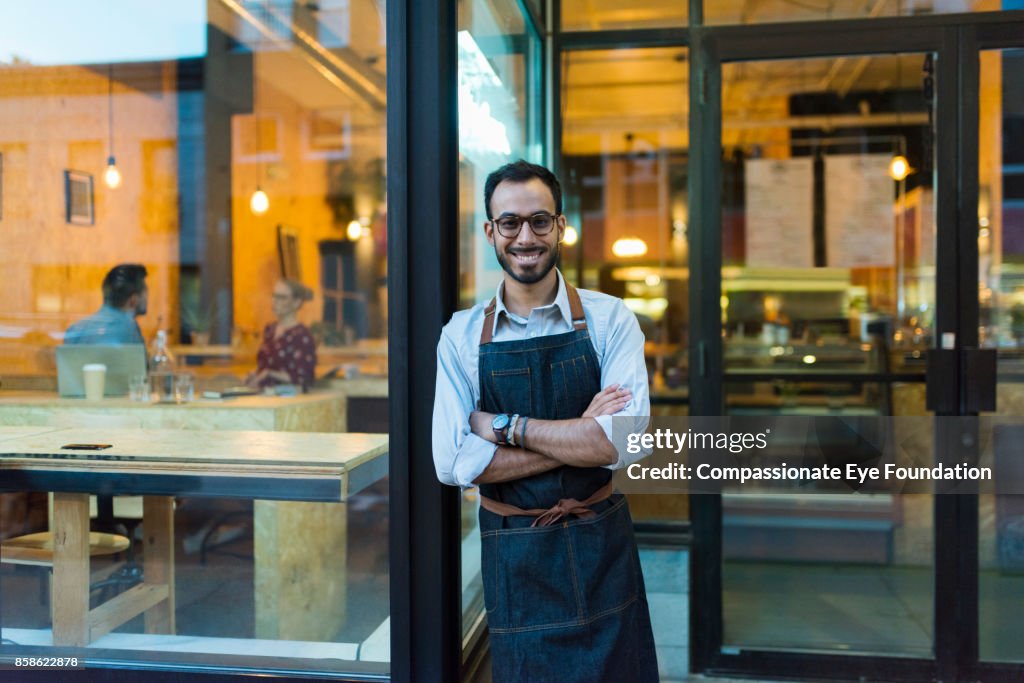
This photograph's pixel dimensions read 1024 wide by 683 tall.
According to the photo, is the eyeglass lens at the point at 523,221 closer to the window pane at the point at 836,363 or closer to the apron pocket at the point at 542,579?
the apron pocket at the point at 542,579

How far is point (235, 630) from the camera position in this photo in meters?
3.20

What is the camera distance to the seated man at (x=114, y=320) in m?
4.51

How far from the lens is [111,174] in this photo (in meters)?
6.55

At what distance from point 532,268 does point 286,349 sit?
12.7ft

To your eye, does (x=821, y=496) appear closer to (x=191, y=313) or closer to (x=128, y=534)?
(x=128, y=534)

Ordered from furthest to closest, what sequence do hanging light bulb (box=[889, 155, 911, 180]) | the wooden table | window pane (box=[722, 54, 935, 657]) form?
hanging light bulb (box=[889, 155, 911, 180])
window pane (box=[722, 54, 935, 657])
the wooden table

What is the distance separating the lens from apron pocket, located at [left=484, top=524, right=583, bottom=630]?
1.78m

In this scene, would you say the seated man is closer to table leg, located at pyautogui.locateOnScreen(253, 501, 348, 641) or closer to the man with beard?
table leg, located at pyautogui.locateOnScreen(253, 501, 348, 641)

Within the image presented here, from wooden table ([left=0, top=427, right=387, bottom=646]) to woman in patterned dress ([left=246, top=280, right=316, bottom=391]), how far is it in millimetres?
2319

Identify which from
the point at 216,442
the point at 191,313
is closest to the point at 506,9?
the point at 216,442

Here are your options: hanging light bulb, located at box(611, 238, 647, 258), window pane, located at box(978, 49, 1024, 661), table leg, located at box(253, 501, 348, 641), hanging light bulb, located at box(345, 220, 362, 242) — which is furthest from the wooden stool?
hanging light bulb, located at box(345, 220, 362, 242)

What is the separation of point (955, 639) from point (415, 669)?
2.05 m

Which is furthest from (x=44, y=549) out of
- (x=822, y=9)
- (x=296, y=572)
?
(x=822, y=9)

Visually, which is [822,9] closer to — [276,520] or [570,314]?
[570,314]
